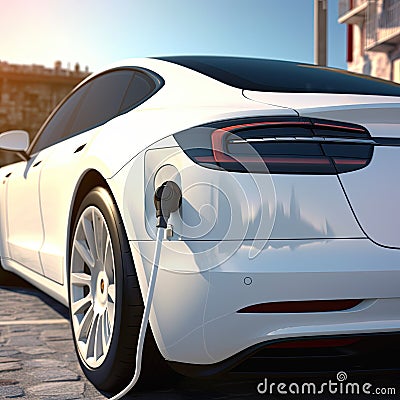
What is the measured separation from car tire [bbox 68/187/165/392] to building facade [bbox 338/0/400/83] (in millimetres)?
20119

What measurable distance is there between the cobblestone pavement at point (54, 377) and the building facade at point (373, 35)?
1962 cm

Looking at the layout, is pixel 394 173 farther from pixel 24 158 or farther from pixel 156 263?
pixel 24 158

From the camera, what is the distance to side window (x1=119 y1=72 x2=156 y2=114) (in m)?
3.18

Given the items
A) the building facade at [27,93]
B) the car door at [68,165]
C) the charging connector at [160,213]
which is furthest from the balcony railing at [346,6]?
the charging connector at [160,213]

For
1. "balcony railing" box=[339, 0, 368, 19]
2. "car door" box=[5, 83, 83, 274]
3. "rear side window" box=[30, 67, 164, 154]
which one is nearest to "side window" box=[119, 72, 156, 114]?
"rear side window" box=[30, 67, 164, 154]

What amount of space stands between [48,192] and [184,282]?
160 cm

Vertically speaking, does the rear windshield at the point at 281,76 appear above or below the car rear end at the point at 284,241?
above

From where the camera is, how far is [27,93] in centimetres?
3897

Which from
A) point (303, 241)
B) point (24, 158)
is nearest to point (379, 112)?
point (303, 241)

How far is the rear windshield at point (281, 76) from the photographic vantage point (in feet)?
9.42

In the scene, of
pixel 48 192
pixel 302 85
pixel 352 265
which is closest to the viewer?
pixel 352 265

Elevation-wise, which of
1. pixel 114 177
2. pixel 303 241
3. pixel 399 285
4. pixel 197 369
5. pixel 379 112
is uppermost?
pixel 379 112

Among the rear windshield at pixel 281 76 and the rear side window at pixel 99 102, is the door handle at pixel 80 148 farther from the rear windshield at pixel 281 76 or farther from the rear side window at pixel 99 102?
the rear windshield at pixel 281 76

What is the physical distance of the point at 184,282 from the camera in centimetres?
232
